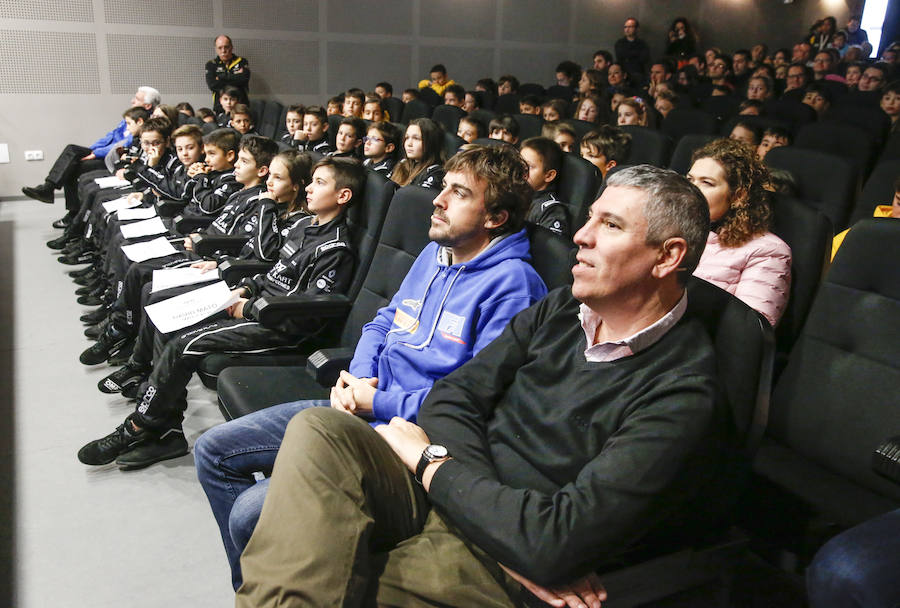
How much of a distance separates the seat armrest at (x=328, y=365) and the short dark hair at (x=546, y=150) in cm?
135

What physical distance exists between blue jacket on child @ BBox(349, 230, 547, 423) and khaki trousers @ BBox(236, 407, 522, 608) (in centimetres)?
34

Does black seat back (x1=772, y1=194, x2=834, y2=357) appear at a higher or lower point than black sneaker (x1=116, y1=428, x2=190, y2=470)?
higher

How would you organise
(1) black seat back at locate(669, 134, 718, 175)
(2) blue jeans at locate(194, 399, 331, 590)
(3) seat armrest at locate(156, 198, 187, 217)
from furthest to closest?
(3) seat armrest at locate(156, 198, 187, 217) → (1) black seat back at locate(669, 134, 718, 175) → (2) blue jeans at locate(194, 399, 331, 590)

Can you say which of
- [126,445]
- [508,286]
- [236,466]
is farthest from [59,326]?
[508,286]

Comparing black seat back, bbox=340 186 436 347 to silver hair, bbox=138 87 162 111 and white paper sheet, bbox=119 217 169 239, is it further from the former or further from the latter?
silver hair, bbox=138 87 162 111

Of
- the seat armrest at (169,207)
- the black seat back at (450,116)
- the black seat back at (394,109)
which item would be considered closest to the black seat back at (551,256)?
the seat armrest at (169,207)

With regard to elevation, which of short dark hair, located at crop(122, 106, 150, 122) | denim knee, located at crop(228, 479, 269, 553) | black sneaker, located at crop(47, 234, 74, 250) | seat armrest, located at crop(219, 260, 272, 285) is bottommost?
black sneaker, located at crop(47, 234, 74, 250)

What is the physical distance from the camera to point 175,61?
704 cm

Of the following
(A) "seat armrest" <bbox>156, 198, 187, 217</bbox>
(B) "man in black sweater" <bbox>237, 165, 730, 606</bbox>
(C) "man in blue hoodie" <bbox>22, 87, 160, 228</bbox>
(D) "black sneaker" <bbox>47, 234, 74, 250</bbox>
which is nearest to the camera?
(B) "man in black sweater" <bbox>237, 165, 730, 606</bbox>

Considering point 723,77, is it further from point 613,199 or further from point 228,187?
point 613,199

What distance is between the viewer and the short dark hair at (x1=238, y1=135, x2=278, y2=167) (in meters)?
3.19

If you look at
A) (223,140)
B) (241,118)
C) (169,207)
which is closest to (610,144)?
(223,140)

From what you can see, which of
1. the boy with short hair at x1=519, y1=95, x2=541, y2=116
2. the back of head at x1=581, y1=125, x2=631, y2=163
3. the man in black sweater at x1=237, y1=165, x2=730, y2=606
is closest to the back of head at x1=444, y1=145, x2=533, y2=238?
the man in black sweater at x1=237, y1=165, x2=730, y2=606

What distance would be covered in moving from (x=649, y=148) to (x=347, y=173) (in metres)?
2.01
